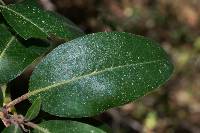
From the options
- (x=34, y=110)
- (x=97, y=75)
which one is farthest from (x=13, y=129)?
(x=97, y=75)

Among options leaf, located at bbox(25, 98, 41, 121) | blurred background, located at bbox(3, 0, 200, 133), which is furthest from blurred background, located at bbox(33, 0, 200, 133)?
leaf, located at bbox(25, 98, 41, 121)

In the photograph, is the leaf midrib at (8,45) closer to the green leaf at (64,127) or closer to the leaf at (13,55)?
the leaf at (13,55)

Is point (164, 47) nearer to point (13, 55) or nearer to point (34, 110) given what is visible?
point (13, 55)

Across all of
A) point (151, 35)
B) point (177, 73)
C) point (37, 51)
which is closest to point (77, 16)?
point (151, 35)

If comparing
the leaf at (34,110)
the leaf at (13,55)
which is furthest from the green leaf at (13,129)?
the leaf at (13,55)

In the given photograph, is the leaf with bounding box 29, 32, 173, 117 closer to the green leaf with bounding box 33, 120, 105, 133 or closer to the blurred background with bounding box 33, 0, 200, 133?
the green leaf with bounding box 33, 120, 105, 133
